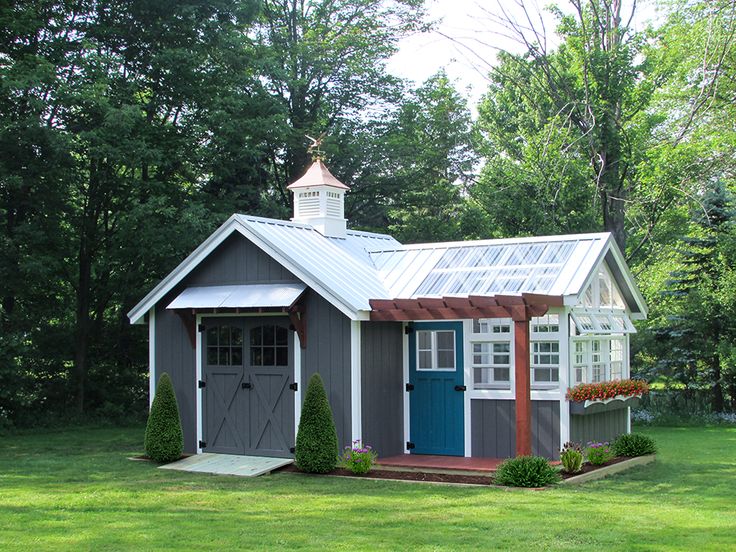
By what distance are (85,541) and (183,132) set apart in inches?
581

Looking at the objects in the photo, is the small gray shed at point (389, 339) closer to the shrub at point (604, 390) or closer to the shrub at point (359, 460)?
the shrub at point (604, 390)

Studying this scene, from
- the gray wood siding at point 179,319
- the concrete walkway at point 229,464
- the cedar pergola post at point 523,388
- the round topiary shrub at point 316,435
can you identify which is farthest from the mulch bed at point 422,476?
the gray wood siding at point 179,319

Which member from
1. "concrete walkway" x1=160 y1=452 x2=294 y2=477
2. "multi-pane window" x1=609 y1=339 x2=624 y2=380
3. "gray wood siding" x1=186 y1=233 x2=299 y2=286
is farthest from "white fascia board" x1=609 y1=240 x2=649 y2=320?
"concrete walkway" x1=160 y1=452 x2=294 y2=477

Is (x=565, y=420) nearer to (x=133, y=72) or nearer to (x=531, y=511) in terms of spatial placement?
(x=531, y=511)

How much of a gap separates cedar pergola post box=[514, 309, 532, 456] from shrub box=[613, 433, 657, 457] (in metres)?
2.62

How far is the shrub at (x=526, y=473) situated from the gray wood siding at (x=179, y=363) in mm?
5365

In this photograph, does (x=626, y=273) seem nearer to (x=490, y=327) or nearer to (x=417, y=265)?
(x=490, y=327)

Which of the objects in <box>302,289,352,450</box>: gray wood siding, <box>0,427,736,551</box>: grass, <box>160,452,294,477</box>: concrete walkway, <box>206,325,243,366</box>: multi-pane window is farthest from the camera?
<box>206,325,243,366</box>: multi-pane window

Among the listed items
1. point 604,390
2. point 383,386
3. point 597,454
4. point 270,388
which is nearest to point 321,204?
point 270,388

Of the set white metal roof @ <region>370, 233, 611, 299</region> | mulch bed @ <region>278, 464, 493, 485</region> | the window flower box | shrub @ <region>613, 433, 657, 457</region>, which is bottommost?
mulch bed @ <region>278, 464, 493, 485</region>

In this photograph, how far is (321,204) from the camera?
15602mm

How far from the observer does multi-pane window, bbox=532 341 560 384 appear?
1286 cm

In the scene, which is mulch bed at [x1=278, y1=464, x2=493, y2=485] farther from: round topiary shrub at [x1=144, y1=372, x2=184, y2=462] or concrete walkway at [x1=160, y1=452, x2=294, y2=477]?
round topiary shrub at [x1=144, y1=372, x2=184, y2=462]

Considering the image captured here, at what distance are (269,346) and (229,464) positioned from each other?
1.83m
